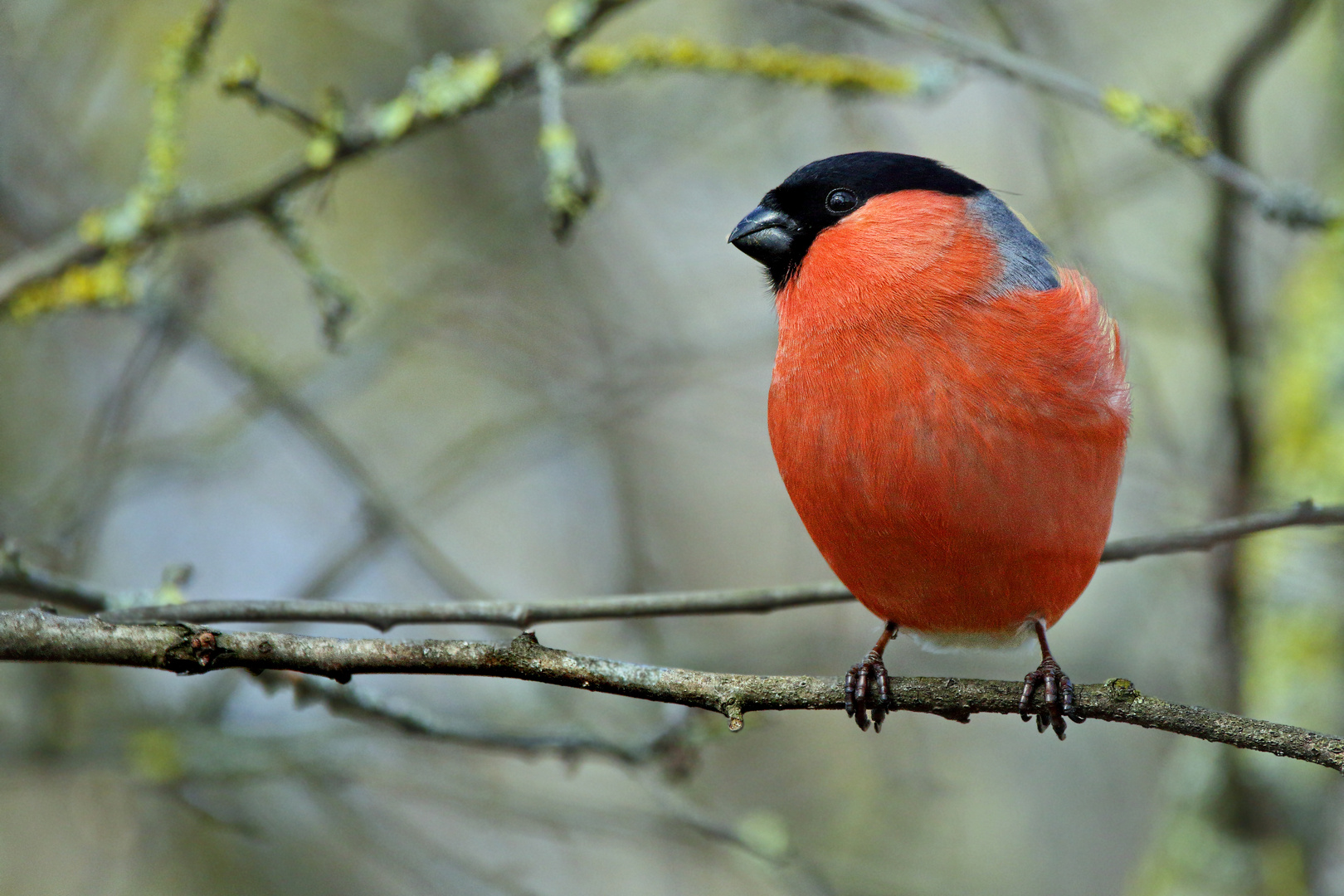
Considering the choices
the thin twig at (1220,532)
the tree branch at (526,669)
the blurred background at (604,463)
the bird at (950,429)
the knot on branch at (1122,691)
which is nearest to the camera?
the tree branch at (526,669)

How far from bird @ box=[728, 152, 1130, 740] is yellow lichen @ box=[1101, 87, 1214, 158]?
0.43 metres

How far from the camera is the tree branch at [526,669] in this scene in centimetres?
173

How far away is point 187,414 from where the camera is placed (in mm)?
6641

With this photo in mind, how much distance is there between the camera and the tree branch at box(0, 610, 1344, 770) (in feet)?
5.67

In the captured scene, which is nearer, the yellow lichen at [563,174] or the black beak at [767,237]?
the yellow lichen at [563,174]

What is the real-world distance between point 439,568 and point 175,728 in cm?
97

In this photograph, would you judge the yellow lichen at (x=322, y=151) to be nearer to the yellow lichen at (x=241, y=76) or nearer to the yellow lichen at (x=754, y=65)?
the yellow lichen at (x=241, y=76)

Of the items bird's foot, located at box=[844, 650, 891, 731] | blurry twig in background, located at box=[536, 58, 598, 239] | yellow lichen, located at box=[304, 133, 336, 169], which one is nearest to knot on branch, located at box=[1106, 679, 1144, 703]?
bird's foot, located at box=[844, 650, 891, 731]

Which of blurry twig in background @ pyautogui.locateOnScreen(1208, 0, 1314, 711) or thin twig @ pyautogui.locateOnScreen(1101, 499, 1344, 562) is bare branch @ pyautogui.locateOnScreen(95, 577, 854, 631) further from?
blurry twig in background @ pyautogui.locateOnScreen(1208, 0, 1314, 711)

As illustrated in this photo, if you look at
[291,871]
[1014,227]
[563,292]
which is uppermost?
[563,292]

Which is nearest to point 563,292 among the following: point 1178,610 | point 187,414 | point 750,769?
point 187,414

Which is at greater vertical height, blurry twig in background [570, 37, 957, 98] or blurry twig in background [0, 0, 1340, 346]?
blurry twig in background [570, 37, 957, 98]

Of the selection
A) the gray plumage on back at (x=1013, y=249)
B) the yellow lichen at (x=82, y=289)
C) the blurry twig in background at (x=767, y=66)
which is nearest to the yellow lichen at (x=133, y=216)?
the yellow lichen at (x=82, y=289)

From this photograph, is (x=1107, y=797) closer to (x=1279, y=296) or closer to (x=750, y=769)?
(x=750, y=769)
